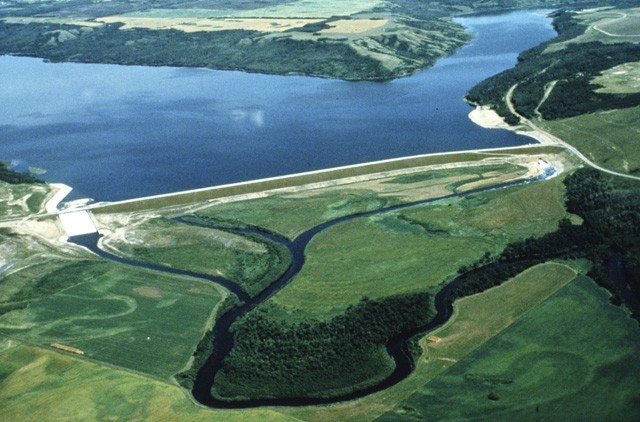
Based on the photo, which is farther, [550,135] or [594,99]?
[594,99]

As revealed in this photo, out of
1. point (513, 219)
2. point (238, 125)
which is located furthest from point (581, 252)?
point (238, 125)

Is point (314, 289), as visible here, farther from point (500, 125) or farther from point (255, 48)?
point (255, 48)

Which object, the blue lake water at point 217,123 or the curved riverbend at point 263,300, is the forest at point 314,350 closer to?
the curved riverbend at point 263,300

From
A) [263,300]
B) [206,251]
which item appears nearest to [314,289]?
[263,300]

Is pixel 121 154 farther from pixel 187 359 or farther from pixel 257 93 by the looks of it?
pixel 187 359

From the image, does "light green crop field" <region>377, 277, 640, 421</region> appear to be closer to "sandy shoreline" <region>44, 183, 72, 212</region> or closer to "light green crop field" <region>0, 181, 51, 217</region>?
"sandy shoreline" <region>44, 183, 72, 212</region>
